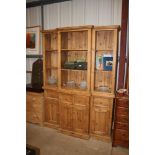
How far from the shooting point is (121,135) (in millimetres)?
2758

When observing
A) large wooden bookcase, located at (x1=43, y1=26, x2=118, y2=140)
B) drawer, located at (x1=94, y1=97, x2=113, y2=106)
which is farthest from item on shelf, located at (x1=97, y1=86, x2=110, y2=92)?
drawer, located at (x1=94, y1=97, x2=113, y2=106)

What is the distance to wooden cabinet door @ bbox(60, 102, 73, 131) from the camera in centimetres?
325

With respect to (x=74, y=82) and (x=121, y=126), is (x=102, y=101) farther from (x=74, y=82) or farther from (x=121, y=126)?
(x=74, y=82)

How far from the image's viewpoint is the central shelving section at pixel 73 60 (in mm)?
3237

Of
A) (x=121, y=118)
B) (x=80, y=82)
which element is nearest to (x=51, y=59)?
(x=80, y=82)

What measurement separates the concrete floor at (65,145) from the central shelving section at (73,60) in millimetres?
1001

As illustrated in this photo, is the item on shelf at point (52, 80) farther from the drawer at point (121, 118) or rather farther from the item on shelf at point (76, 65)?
the drawer at point (121, 118)

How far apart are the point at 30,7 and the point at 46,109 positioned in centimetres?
262

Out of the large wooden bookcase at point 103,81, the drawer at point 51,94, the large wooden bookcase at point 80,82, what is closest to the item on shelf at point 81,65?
the large wooden bookcase at point 80,82

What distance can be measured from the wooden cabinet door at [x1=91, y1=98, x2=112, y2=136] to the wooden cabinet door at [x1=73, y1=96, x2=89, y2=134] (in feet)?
0.40

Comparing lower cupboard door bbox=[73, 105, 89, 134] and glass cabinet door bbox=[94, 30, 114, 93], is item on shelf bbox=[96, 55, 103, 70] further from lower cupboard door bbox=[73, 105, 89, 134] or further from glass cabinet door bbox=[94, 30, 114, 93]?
lower cupboard door bbox=[73, 105, 89, 134]
